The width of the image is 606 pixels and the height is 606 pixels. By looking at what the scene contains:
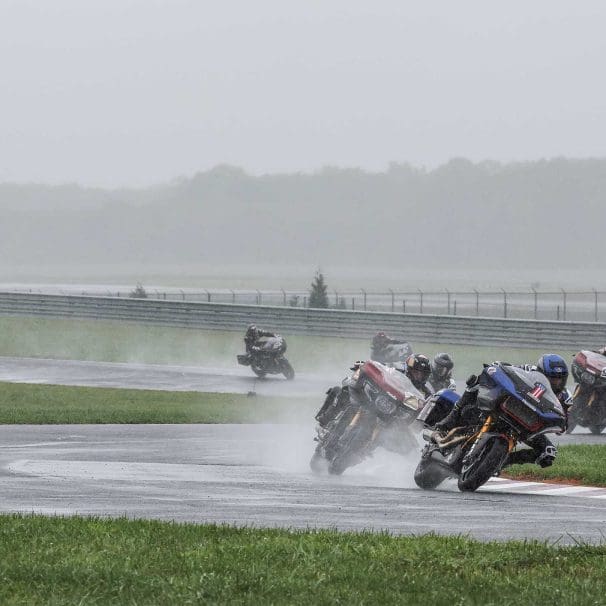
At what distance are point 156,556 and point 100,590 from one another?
4.18ft

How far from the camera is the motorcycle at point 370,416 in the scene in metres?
17.0

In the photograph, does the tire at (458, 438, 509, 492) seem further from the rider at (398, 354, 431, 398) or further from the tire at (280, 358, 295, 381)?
the tire at (280, 358, 295, 381)

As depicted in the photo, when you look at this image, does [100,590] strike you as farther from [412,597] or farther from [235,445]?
[235,445]

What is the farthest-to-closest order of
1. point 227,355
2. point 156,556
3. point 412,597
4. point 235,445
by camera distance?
point 227,355 → point 235,445 → point 156,556 → point 412,597

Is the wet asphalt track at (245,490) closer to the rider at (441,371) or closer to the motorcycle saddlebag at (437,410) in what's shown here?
the motorcycle saddlebag at (437,410)

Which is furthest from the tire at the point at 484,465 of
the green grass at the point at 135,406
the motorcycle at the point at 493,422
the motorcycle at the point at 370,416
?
the green grass at the point at 135,406

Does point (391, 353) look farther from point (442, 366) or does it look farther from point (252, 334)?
point (252, 334)

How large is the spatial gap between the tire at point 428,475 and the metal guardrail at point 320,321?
→ 27535 mm

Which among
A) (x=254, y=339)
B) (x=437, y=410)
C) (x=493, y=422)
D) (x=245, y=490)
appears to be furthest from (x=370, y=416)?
(x=254, y=339)

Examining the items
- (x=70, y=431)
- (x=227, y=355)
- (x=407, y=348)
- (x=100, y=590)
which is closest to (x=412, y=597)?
(x=100, y=590)

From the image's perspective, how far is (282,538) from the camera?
10852 millimetres

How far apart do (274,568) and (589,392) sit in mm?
17913

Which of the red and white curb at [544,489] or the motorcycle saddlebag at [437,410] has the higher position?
the motorcycle saddlebag at [437,410]

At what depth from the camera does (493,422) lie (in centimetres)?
1509
